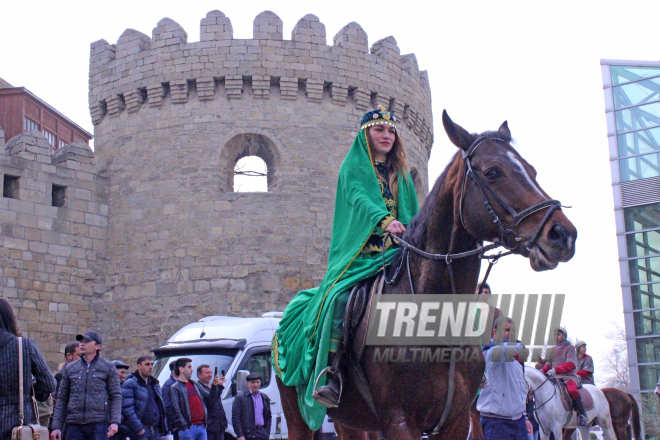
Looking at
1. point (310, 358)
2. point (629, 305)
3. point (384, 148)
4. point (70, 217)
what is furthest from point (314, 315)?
point (629, 305)

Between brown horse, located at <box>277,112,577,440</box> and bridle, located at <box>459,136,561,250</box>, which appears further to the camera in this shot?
brown horse, located at <box>277,112,577,440</box>

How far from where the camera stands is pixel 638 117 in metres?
27.2

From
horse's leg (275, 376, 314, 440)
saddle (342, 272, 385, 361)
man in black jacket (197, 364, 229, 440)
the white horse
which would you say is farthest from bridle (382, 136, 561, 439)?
the white horse

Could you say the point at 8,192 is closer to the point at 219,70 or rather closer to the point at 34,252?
the point at 34,252

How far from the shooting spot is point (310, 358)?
4512mm

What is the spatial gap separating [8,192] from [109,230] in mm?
2475

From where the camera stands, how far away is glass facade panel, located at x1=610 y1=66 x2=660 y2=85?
90.7 feet

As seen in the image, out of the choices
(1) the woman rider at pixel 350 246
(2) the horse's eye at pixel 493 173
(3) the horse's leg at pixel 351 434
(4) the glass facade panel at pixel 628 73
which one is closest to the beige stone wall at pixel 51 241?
(1) the woman rider at pixel 350 246

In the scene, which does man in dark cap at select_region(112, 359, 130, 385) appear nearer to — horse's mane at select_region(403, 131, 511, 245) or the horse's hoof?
the horse's hoof

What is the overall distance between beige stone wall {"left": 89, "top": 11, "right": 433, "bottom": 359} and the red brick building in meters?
8.58

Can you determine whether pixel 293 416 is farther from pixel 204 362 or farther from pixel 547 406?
pixel 204 362

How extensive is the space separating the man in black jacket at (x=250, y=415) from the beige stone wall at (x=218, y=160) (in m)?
6.34

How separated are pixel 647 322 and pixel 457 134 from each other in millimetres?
24531

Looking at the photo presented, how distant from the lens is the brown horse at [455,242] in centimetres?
361
